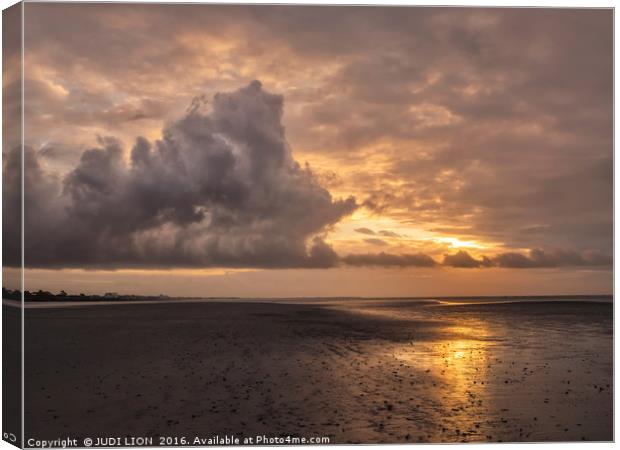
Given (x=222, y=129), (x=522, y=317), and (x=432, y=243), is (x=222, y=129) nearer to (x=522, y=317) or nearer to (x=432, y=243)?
(x=432, y=243)

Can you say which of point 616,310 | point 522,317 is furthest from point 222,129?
point 522,317

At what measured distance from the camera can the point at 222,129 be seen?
17562 millimetres

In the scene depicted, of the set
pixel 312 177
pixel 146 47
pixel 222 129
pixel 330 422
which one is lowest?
pixel 330 422

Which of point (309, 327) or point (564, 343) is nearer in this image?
point (564, 343)

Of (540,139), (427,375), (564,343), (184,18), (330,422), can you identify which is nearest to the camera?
(330,422)

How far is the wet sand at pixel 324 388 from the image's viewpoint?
1441cm

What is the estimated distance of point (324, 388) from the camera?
16.8 m

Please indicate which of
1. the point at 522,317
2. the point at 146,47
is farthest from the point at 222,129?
the point at 522,317

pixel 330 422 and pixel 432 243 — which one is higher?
pixel 432 243

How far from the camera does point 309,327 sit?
32.0 metres

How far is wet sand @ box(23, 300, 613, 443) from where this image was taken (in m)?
14.4

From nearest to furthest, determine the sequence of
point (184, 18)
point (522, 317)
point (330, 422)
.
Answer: point (330, 422), point (184, 18), point (522, 317)

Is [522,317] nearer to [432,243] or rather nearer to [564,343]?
[564,343]

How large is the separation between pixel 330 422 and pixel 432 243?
7.05 m
